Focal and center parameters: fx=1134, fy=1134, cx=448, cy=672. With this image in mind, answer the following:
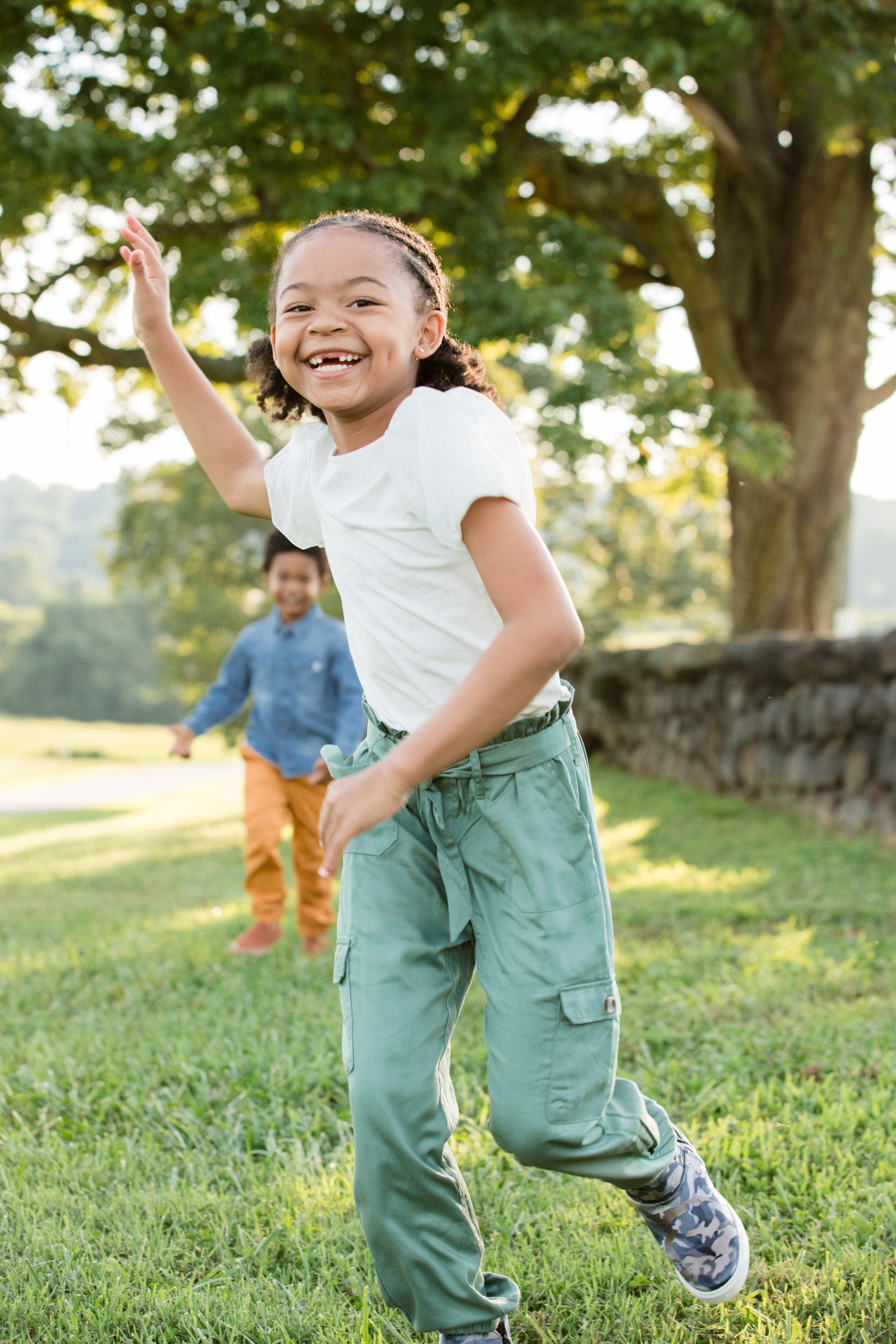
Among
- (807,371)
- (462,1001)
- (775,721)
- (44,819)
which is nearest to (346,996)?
(462,1001)

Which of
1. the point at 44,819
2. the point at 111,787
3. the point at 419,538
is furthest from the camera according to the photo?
the point at 111,787

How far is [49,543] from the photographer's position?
170375 millimetres

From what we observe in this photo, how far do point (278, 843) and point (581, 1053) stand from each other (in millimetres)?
3023

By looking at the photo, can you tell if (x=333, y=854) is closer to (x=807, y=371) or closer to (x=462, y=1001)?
(x=462, y=1001)

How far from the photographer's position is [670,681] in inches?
436

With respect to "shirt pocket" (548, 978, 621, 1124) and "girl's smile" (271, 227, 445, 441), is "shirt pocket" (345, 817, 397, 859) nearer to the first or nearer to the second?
"shirt pocket" (548, 978, 621, 1124)

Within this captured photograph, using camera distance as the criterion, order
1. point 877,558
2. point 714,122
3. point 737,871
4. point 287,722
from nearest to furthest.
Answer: point 287,722, point 737,871, point 714,122, point 877,558

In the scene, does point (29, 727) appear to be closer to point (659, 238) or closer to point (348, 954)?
point (659, 238)

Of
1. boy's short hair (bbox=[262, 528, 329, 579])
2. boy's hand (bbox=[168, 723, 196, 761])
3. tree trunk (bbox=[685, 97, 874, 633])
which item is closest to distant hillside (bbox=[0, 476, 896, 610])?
tree trunk (bbox=[685, 97, 874, 633])

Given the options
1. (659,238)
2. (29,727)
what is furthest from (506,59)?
(29,727)

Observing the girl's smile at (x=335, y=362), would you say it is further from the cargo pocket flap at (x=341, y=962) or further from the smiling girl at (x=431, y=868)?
the cargo pocket flap at (x=341, y=962)

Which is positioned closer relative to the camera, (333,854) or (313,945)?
(333,854)

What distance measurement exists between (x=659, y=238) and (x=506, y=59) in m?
3.14

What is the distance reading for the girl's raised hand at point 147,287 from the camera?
216cm
